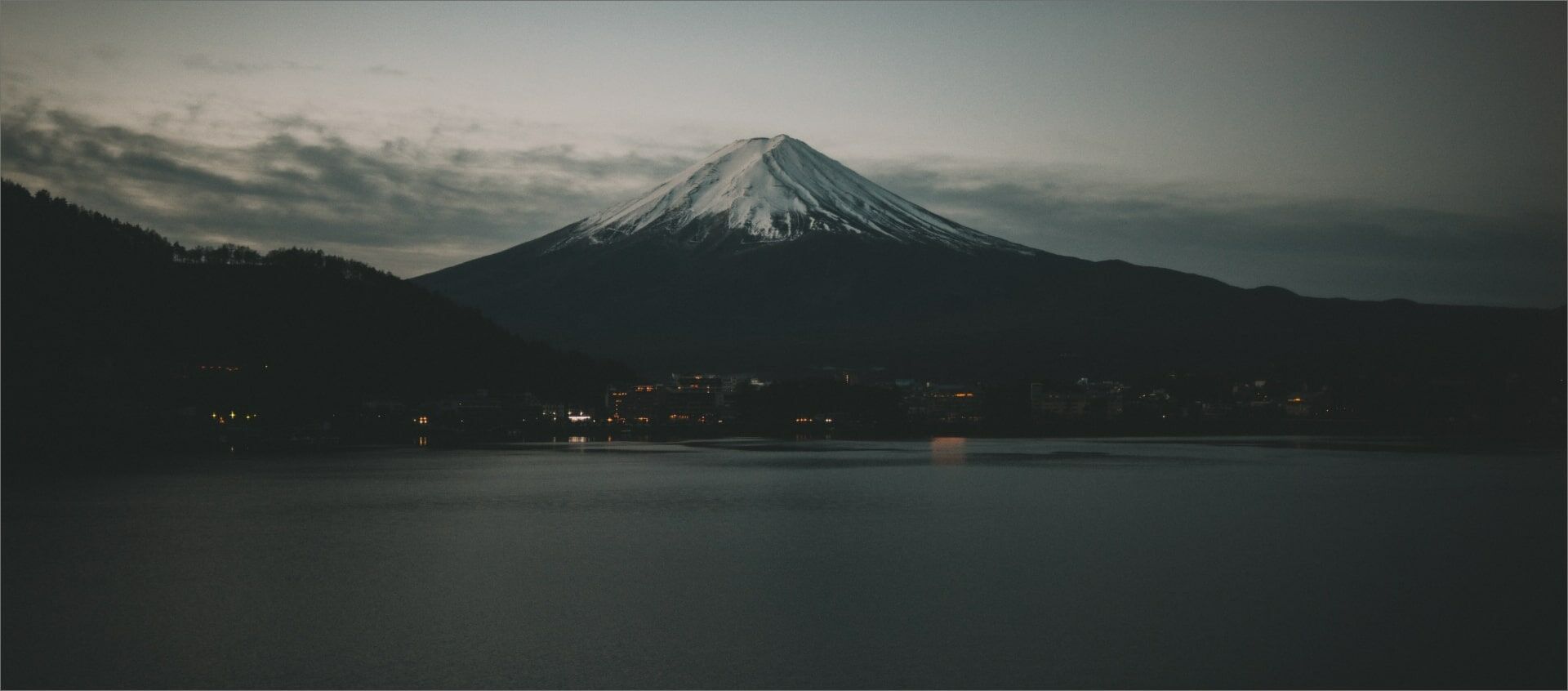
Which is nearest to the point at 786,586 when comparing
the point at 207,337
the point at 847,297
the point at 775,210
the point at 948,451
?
the point at 948,451

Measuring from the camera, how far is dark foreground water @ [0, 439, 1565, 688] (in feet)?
36.6

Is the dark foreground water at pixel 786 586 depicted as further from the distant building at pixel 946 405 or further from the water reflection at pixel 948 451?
the distant building at pixel 946 405

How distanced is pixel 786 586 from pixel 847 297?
150 m

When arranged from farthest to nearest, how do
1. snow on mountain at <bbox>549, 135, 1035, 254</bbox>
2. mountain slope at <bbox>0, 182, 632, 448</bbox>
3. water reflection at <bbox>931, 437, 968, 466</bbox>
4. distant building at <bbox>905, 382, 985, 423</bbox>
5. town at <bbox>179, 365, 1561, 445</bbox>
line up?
snow on mountain at <bbox>549, 135, 1035, 254</bbox>, distant building at <bbox>905, 382, 985, 423</bbox>, town at <bbox>179, 365, 1561, 445</bbox>, mountain slope at <bbox>0, 182, 632, 448</bbox>, water reflection at <bbox>931, 437, 968, 466</bbox>

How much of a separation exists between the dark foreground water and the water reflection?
1445cm

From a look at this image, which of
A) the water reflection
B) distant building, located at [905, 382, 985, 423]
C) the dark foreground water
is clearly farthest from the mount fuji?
the dark foreground water

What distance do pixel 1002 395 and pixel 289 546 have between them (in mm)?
85303

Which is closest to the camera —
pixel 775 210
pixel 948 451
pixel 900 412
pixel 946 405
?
pixel 948 451

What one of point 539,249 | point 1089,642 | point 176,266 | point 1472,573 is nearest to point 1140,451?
point 1472,573

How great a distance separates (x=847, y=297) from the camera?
164625 mm

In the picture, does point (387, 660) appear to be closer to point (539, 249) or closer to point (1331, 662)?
point (1331, 662)

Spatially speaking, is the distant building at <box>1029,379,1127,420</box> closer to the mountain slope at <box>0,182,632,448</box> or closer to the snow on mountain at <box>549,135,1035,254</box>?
the mountain slope at <box>0,182,632,448</box>

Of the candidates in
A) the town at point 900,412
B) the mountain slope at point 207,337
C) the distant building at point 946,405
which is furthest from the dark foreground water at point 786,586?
the distant building at point 946,405

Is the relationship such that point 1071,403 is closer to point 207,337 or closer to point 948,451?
point 948,451
